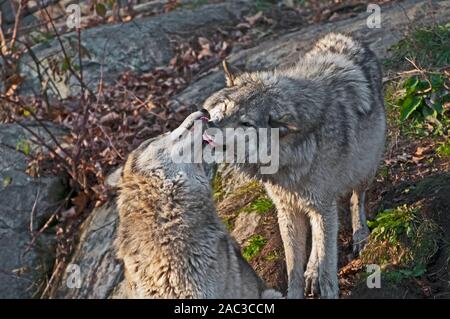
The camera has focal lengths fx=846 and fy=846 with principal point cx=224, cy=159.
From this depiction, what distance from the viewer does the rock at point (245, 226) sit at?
742 centimetres

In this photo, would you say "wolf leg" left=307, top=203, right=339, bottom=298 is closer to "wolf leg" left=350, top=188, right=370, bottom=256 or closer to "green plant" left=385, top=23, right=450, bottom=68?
"wolf leg" left=350, top=188, right=370, bottom=256

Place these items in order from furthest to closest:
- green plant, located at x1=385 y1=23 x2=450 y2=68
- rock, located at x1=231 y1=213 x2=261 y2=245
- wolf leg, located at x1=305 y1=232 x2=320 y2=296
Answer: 1. green plant, located at x1=385 y1=23 x2=450 y2=68
2. rock, located at x1=231 y1=213 x2=261 y2=245
3. wolf leg, located at x1=305 y1=232 x2=320 y2=296

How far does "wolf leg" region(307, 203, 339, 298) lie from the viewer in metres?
6.36

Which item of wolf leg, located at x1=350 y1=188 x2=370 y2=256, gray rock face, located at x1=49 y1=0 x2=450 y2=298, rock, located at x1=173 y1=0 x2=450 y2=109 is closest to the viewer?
wolf leg, located at x1=350 y1=188 x2=370 y2=256

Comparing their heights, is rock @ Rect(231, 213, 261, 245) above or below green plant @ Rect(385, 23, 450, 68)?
below

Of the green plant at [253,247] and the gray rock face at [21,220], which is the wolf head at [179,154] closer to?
the green plant at [253,247]

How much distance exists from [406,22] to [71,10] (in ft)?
15.6

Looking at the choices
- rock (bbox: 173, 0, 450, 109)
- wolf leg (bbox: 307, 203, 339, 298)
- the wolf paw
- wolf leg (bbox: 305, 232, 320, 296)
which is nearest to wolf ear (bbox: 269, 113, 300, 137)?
wolf leg (bbox: 307, 203, 339, 298)

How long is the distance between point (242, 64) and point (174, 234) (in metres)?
4.97

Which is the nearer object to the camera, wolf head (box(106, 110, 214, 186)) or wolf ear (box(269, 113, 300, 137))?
wolf head (box(106, 110, 214, 186))

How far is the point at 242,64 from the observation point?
33.3 feet

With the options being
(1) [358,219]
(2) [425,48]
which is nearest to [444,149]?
(1) [358,219]

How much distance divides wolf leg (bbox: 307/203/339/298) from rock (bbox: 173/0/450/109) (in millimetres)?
3242

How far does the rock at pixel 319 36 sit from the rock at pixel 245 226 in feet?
7.07
